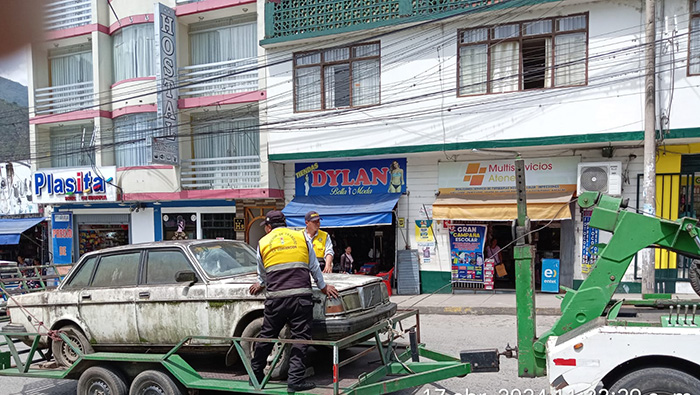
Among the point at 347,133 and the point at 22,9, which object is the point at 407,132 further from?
the point at 22,9

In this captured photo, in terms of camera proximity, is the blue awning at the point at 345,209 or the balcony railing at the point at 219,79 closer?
the blue awning at the point at 345,209

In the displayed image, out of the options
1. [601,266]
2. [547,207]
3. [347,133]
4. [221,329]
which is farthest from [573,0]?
[221,329]

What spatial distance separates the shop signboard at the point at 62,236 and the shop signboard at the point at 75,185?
973 mm

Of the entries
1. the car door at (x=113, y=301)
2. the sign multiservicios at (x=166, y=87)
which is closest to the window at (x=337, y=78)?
Answer: the sign multiservicios at (x=166, y=87)

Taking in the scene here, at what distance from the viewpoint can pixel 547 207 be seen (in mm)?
11977

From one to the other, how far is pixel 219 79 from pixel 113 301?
11.0 meters

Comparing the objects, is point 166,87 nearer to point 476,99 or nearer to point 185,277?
point 476,99

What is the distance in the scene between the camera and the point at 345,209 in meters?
13.8

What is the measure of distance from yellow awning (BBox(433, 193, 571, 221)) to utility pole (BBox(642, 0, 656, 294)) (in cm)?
176

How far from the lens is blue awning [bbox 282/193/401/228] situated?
13.2 metres

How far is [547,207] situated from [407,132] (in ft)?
12.4

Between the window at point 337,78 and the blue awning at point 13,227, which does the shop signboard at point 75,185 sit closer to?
the blue awning at point 13,227

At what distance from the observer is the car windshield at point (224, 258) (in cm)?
595

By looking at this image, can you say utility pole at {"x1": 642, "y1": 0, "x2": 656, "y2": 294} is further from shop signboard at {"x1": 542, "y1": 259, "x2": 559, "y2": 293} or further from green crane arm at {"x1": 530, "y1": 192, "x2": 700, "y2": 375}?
green crane arm at {"x1": 530, "y1": 192, "x2": 700, "y2": 375}
